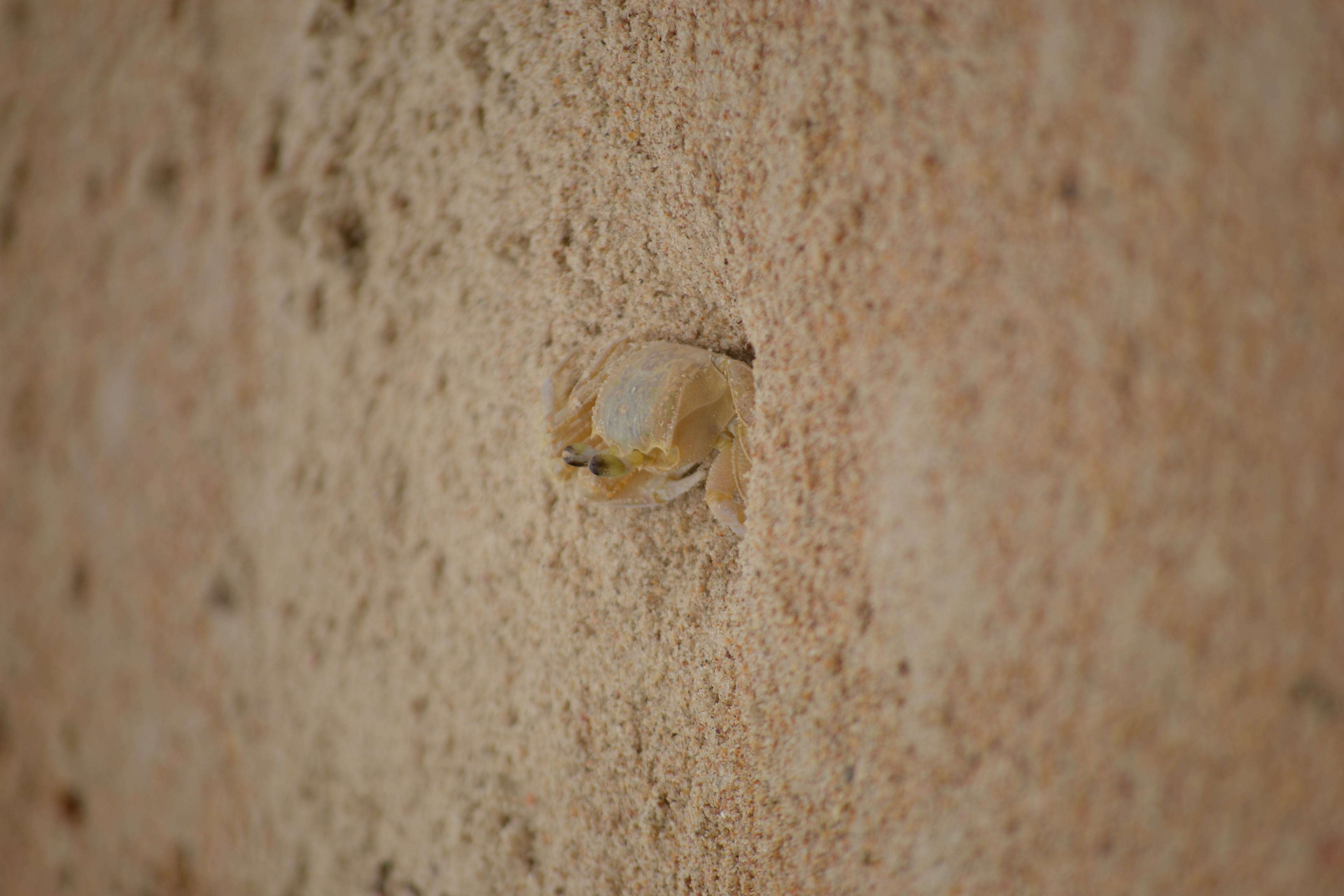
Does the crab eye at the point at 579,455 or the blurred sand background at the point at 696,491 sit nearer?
the blurred sand background at the point at 696,491

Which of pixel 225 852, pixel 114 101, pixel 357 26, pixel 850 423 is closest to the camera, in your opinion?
pixel 850 423

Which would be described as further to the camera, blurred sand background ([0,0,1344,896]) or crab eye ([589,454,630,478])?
crab eye ([589,454,630,478])

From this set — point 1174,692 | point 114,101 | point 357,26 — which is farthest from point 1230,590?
point 114,101

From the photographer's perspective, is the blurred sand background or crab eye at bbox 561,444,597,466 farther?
crab eye at bbox 561,444,597,466

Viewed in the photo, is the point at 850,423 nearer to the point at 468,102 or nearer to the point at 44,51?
the point at 468,102
